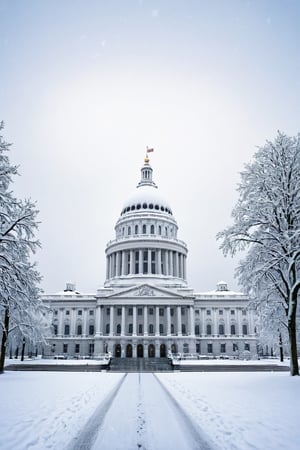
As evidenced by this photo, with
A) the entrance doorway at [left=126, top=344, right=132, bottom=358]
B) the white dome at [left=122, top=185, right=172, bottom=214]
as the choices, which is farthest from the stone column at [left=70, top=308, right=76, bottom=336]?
the white dome at [left=122, top=185, right=172, bottom=214]

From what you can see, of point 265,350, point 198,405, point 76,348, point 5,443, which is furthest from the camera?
point 265,350

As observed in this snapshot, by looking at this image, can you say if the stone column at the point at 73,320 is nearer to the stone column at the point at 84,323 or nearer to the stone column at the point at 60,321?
the stone column at the point at 84,323

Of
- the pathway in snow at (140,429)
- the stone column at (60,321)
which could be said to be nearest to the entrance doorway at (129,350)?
the stone column at (60,321)

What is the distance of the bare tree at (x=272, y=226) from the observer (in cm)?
2436

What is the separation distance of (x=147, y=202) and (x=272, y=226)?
85374 mm

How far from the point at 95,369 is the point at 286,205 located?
32.4 meters

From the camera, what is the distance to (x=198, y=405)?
47.8ft

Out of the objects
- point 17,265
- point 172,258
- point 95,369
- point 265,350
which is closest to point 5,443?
point 17,265

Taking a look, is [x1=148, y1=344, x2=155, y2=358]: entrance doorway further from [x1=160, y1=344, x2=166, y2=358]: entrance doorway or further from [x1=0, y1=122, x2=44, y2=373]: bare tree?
[x1=0, y1=122, x2=44, y2=373]: bare tree

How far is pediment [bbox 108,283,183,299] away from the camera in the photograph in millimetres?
83250

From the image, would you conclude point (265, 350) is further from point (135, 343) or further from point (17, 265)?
point (17, 265)

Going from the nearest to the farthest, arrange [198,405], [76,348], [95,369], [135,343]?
[198,405], [95,369], [135,343], [76,348]

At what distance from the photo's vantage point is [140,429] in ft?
34.7

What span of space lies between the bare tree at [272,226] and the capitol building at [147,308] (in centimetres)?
5662
